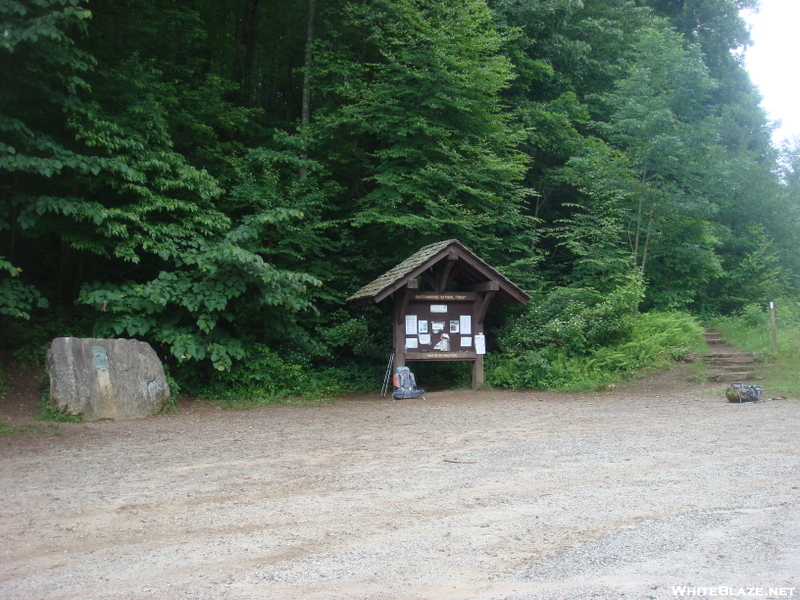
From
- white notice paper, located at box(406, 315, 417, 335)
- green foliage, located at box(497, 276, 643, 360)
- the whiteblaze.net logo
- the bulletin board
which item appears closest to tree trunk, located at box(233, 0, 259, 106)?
the bulletin board

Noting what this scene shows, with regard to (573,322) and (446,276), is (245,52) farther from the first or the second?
(573,322)

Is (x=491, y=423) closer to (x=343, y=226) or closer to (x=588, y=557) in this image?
(x=588, y=557)

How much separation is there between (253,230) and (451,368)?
6.36m

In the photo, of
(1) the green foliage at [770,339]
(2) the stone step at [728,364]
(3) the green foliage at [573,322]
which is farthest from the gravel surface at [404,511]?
(3) the green foliage at [573,322]

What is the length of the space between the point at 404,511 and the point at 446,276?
9.27 meters

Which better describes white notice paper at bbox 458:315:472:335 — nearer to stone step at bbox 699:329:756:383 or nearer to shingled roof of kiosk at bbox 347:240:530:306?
shingled roof of kiosk at bbox 347:240:530:306

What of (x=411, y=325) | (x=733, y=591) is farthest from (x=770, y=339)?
(x=733, y=591)

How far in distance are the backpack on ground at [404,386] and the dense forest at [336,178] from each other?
2238 millimetres

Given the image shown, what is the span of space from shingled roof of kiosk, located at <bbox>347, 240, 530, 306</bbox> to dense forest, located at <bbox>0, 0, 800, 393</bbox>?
154 cm

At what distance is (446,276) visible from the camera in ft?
47.8

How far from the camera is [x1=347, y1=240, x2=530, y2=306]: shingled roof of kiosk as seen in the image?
13.6 meters

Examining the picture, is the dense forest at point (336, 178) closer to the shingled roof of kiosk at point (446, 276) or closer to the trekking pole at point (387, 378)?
the trekking pole at point (387, 378)

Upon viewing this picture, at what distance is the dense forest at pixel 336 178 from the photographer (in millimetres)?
12539

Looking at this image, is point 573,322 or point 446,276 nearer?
point 446,276
